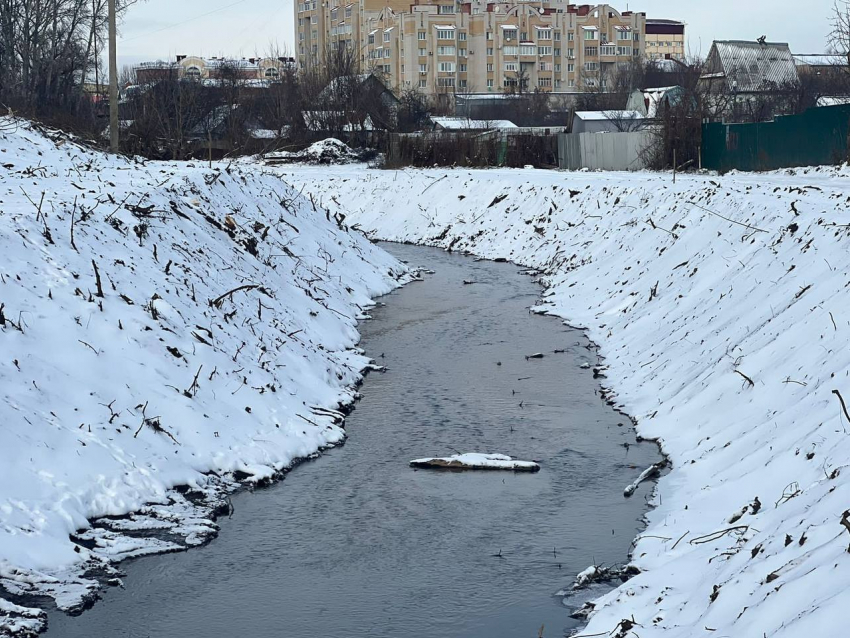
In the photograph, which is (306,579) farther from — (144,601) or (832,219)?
(832,219)

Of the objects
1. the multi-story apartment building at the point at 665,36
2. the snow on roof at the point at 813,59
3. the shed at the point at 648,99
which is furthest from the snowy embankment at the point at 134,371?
the multi-story apartment building at the point at 665,36

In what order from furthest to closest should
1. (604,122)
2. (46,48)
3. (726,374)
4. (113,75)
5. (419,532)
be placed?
(604,122) < (46,48) < (113,75) < (726,374) < (419,532)

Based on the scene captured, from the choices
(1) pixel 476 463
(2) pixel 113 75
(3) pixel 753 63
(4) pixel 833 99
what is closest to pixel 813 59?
(3) pixel 753 63

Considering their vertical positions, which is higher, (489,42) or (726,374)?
(489,42)

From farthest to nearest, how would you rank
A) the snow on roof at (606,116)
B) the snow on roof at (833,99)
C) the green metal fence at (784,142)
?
1. the snow on roof at (833,99)
2. the snow on roof at (606,116)
3. the green metal fence at (784,142)

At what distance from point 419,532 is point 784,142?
26240 mm

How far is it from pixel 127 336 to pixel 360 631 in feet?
18.7

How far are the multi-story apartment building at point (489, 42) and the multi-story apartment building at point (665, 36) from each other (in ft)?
187

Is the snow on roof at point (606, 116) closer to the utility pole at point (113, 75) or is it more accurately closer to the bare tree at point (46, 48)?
the bare tree at point (46, 48)

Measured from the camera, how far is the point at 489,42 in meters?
124

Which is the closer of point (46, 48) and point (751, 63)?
point (46, 48)

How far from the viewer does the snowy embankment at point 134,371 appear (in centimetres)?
875

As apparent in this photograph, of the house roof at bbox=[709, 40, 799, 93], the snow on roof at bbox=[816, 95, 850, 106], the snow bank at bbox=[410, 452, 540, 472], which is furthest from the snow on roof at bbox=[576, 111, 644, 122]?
the snow bank at bbox=[410, 452, 540, 472]

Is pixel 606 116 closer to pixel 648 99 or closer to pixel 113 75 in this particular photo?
pixel 648 99
